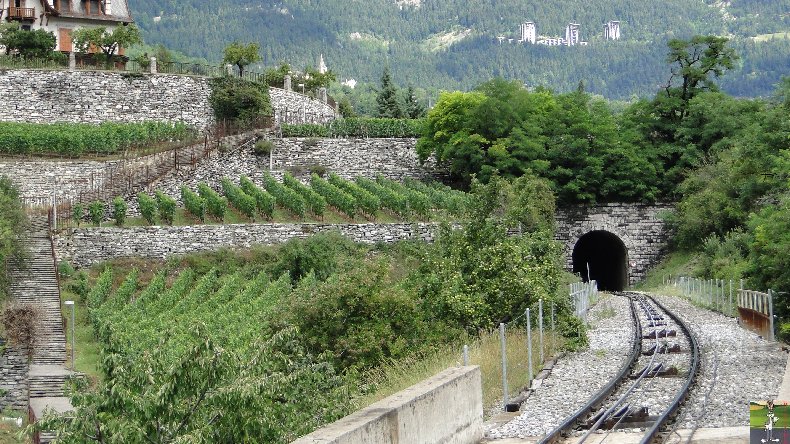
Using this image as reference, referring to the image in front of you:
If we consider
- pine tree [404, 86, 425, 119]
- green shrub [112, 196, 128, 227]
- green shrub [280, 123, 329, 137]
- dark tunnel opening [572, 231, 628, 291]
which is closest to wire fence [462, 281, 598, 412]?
green shrub [112, 196, 128, 227]

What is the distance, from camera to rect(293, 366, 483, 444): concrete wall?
35.0 ft

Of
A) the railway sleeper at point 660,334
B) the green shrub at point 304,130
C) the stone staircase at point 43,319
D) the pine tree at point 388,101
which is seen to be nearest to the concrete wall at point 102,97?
the green shrub at point 304,130

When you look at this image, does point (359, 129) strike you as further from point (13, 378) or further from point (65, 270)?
point (13, 378)

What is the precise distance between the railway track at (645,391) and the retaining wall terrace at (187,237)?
24.1 metres

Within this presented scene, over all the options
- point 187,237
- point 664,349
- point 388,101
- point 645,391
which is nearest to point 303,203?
point 187,237

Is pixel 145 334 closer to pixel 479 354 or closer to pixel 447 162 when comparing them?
pixel 479 354

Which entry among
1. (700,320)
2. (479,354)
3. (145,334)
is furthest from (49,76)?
(479,354)

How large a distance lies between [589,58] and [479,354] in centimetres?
17223

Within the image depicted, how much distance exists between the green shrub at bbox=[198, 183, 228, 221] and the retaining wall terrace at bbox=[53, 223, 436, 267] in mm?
1059

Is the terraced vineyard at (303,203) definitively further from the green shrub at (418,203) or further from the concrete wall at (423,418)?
the concrete wall at (423,418)

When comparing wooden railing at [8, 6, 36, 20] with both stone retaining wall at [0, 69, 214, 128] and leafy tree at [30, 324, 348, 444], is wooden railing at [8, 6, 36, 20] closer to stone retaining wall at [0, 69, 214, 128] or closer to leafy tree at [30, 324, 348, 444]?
stone retaining wall at [0, 69, 214, 128]

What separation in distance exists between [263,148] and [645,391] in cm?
4416

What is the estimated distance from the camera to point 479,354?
776 inches

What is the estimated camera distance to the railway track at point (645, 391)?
15.0 m
